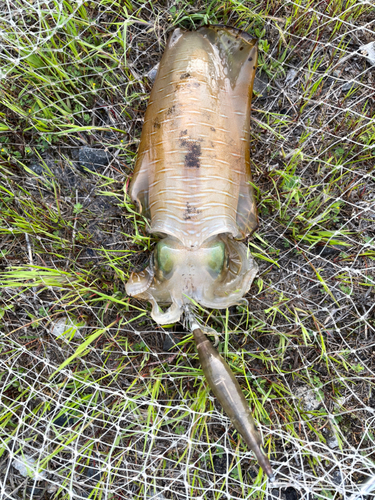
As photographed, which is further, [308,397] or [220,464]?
[308,397]

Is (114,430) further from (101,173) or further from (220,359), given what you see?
(101,173)

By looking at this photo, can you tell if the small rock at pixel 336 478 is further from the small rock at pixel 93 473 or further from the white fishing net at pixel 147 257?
the small rock at pixel 93 473

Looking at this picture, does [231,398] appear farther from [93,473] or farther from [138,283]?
[93,473]

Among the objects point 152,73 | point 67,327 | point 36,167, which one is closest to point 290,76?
point 152,73

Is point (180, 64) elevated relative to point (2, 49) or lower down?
elevated

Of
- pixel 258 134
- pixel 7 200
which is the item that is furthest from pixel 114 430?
pixel 258 134

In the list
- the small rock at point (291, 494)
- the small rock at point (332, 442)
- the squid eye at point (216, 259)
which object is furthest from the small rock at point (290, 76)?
the small rock at point (291, 494)
